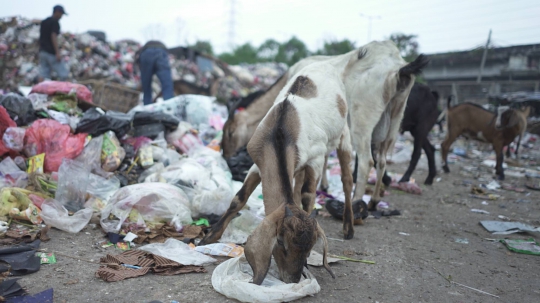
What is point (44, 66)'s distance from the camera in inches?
334

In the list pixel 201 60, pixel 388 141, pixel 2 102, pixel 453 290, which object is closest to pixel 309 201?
pixel 453 290

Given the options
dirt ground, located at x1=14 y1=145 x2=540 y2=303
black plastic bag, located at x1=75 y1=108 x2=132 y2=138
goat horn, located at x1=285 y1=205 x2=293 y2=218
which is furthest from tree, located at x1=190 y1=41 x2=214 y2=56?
goat horn, located at x1=285 y1=205 x2=293 y2=218

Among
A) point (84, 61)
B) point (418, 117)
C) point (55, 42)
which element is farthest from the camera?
point (84, 61)

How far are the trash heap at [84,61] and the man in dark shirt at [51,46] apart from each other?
3040 millimetres

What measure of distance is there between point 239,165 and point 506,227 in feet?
11.0

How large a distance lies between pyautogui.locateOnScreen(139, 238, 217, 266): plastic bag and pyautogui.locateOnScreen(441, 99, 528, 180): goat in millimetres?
6905

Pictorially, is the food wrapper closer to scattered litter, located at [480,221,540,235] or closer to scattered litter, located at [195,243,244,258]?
scattered litter, located at [195,243,244,258]

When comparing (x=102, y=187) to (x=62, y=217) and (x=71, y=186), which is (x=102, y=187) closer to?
(x=71, y=186)

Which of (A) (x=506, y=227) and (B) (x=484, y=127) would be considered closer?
(A) (x=506, y=227)

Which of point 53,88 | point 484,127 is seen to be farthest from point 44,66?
point 484,127

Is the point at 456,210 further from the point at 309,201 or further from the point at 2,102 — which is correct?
the point at 2,102

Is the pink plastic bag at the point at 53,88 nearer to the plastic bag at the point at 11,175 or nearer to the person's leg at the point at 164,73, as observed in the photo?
the plastic bag at the point at 11,175

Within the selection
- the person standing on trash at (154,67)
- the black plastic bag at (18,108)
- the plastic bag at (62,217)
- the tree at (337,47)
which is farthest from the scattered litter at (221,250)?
the tree at (337,47)

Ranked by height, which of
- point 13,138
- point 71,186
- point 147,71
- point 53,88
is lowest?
point 71,186
